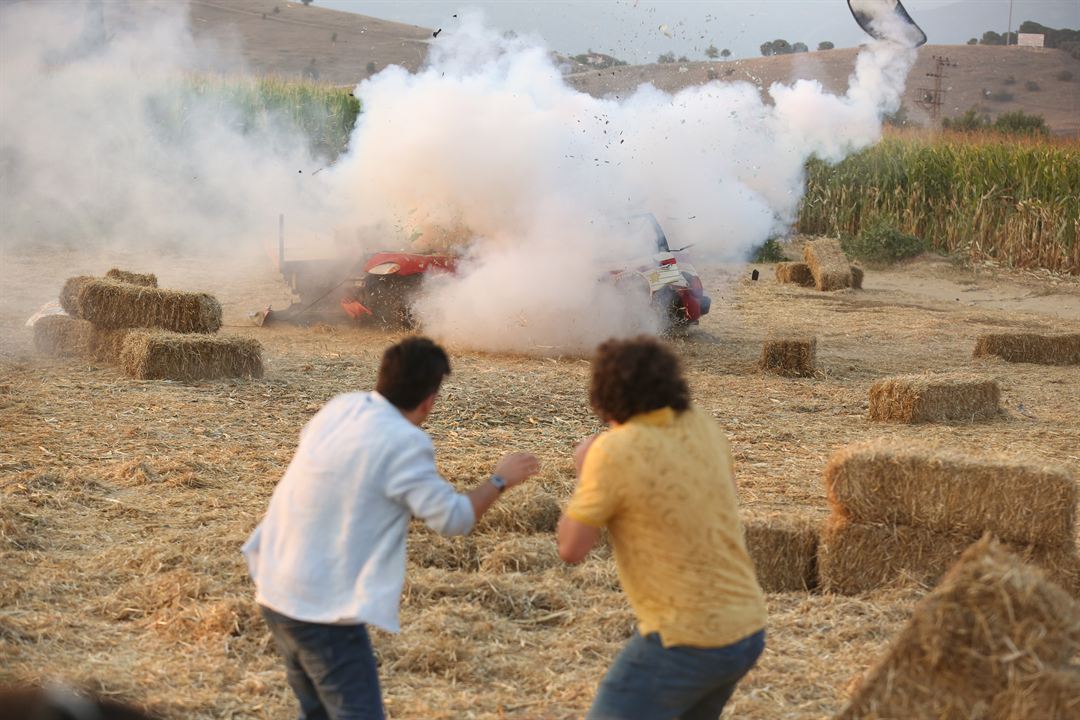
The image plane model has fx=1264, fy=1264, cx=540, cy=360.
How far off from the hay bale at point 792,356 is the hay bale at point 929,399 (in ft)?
7.39

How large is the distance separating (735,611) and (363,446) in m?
1.19

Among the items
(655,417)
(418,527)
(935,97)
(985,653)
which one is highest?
(935,97)

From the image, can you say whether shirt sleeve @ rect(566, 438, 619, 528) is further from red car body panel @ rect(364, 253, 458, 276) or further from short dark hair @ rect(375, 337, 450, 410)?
red car body panel @ rect(364, 253, 458, 276)

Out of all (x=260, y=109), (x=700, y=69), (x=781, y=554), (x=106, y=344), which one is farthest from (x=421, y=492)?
(x=700, y=69)

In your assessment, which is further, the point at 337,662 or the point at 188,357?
the point at 188,357

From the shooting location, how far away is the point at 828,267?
77.0ft

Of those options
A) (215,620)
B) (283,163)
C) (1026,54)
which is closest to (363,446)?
(215,620)

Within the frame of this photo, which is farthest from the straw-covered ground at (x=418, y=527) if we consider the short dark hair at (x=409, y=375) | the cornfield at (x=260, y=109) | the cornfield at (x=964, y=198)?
the cornfield at (x=260, y=109)

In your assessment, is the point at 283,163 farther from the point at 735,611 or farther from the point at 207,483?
the point at 735,611

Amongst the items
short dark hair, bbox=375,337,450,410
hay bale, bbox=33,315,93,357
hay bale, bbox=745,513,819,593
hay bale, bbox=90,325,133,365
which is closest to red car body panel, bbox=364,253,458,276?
hay bale, bbox=90,325,133,365

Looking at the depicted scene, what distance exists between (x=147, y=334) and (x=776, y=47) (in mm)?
99372

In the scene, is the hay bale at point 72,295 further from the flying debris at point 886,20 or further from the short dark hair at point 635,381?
the flying debris at point 886,20

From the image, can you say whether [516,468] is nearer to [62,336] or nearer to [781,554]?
[781,554]

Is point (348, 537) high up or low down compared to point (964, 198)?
down
